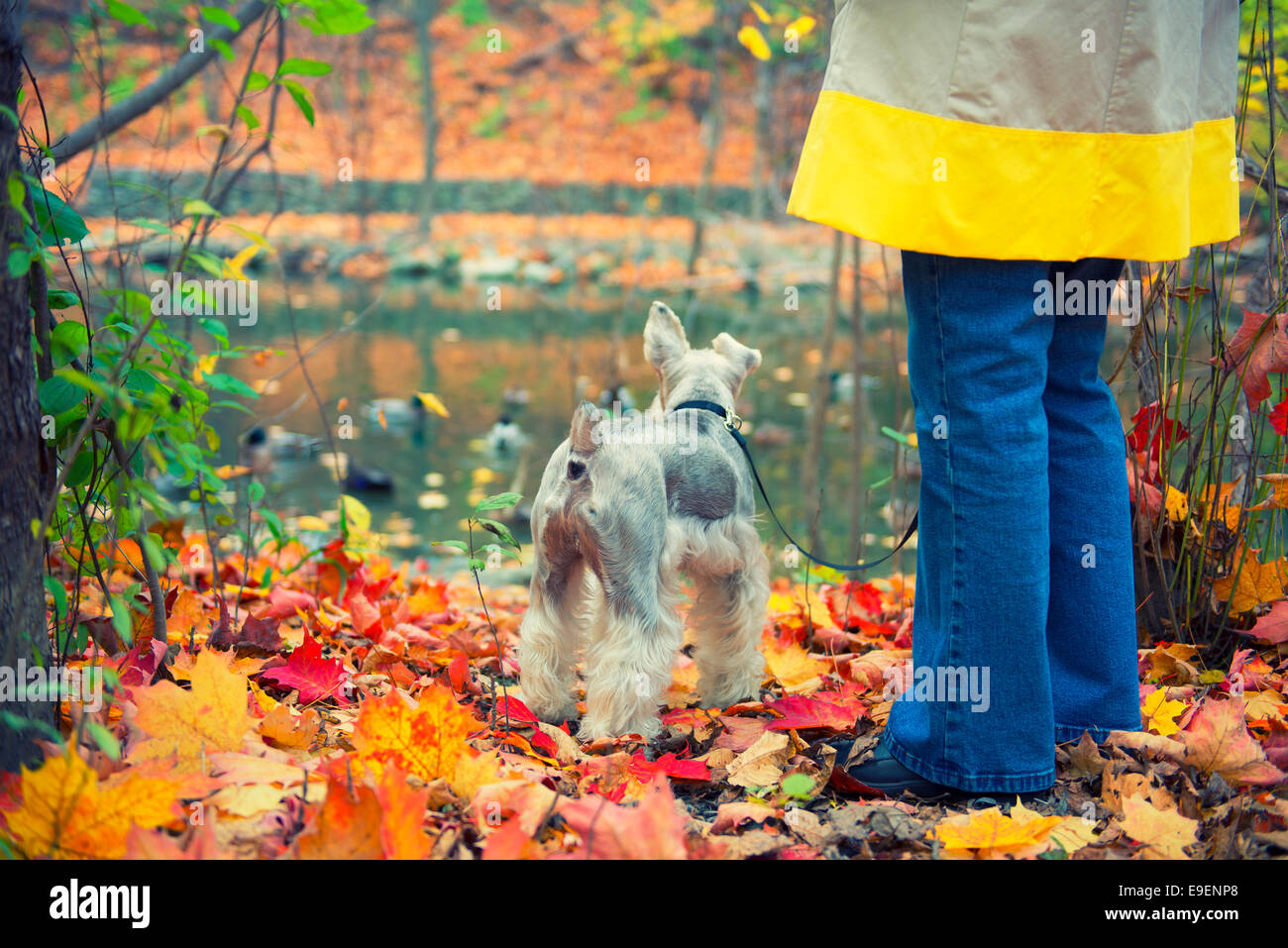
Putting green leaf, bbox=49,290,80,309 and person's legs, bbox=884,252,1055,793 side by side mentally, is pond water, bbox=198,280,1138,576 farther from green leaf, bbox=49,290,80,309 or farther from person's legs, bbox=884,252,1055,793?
person's legs, bbox=884,252,1055,793

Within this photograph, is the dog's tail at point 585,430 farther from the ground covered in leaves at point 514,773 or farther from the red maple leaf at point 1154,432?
the red maple leaf at point 1154,432

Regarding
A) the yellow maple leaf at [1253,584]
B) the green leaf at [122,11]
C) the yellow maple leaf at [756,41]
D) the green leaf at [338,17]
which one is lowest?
the yellow maple leaf at [1253,584]

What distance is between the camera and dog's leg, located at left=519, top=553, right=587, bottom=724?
2.75 meters

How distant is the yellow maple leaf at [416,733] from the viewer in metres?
1.96

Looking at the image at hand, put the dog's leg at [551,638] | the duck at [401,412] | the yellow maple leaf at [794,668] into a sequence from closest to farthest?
1. the dog's leg at [551,638]
2. the yellow maple leaf at [794,668]
3. the duck at [401,412]

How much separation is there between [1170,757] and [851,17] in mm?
1705

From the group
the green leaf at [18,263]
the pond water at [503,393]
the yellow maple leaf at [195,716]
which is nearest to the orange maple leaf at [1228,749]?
the pond water at [503,393]

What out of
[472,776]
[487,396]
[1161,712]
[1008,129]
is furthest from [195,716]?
[487,396]

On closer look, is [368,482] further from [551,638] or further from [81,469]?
[81,469]

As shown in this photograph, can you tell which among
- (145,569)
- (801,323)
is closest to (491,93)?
(801,323)

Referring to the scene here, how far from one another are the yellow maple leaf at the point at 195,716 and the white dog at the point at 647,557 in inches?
35.2

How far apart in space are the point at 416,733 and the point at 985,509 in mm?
1229

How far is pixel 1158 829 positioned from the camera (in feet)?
6.09
